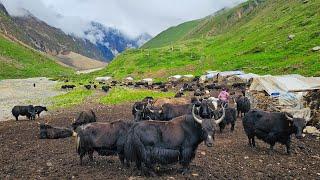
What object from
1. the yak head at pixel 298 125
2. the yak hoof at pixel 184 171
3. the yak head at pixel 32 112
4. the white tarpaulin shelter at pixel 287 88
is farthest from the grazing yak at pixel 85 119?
the yak head at pixel 298 125

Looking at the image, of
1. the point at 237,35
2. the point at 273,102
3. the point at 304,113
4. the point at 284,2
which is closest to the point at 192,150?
the point at 304,113

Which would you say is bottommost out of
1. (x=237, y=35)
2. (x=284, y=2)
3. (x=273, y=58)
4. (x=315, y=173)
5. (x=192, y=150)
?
(x=315, y=173)

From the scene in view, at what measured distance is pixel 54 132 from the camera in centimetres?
2153

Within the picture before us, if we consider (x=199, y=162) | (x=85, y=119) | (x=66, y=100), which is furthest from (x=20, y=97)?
(x=199, y=162)

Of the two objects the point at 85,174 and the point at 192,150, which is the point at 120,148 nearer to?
the point at 85,174

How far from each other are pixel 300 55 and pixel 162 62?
45.9 meters

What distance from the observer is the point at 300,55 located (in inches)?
2589

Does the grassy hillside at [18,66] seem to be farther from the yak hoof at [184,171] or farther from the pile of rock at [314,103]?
the yak hoof at [184,171]

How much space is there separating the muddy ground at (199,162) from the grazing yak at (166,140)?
19.3 inches

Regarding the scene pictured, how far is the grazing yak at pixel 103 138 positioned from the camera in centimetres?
1471

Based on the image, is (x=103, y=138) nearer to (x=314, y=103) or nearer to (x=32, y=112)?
(x=314, y=103)

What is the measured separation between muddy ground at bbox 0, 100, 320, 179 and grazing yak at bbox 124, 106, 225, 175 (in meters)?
0.49

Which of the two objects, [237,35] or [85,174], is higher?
[237,35]

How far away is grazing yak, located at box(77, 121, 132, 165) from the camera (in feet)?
48.3
